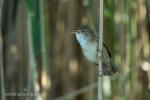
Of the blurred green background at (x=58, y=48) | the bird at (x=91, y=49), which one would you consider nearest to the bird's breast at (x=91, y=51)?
the bird at (x=91, y=49)

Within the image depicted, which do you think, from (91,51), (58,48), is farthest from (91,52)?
(58,48)

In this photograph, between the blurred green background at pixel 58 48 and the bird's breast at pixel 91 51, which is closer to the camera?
the bird's breast at pixel 91 51

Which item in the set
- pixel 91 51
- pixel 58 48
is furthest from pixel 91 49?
pixel 58 48

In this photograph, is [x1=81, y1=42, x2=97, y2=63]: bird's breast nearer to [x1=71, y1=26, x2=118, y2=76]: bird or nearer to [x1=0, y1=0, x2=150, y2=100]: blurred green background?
[x1=71, y1=26, x2=118, y2=76]: bird

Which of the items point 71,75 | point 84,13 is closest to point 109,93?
point 71,75

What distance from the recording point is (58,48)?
1744mm

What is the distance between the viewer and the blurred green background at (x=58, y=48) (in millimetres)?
1684

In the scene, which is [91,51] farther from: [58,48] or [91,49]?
[58,48]

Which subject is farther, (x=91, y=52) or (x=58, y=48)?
(x=58, y=48)

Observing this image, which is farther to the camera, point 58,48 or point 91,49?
point 58,48

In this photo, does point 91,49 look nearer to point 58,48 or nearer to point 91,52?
point 91,52

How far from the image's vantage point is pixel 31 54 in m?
1.68

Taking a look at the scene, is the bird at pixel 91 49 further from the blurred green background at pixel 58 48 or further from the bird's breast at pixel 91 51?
the blurred green background at pixel 58 48

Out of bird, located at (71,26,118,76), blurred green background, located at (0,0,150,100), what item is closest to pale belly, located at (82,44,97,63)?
bird, located at (71,26,118,76)
